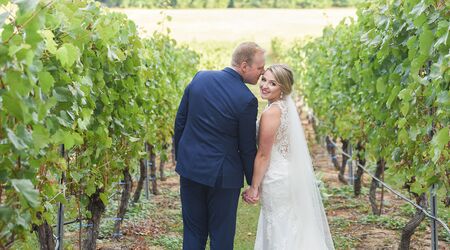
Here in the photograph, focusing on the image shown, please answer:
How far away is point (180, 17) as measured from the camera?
41031 millimetres

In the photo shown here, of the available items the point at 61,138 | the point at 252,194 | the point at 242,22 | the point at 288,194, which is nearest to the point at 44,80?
the point at 61,138

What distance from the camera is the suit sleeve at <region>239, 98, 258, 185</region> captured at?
457cm

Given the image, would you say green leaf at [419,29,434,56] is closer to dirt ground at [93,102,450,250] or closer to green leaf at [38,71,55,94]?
green leaf at [38,71,55,94]

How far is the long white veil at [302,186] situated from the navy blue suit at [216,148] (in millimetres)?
443

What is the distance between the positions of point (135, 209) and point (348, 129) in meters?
2.75

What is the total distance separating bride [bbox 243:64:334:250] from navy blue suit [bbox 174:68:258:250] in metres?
0.22

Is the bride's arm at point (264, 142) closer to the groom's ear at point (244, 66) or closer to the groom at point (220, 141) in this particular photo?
the groom at point (220, 141)

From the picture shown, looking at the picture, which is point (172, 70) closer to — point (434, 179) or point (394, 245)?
point (394, 245)

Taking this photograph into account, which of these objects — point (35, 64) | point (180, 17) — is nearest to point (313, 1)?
point (180, 17)

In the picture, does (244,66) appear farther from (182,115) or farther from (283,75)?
(182,115)

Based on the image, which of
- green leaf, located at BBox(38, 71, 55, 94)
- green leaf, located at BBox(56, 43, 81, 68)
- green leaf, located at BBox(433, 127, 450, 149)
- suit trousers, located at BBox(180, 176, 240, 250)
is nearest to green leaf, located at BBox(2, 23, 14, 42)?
green leaf, located at BBox(38, 71, 55, 94)

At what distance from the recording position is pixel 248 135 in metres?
4.62

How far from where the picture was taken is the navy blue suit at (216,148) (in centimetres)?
459

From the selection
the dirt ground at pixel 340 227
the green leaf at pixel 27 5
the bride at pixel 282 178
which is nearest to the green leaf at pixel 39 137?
the green leaf at pixel 27 5
